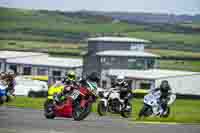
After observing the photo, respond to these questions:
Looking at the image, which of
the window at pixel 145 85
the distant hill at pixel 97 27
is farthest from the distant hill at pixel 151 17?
the window at pixel 145 85

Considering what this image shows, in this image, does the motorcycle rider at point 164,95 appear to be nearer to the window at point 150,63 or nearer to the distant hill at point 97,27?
the distant hill at point 97,27

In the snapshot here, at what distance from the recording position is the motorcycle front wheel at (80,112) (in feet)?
46.0

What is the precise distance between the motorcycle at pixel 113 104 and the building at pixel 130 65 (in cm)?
984

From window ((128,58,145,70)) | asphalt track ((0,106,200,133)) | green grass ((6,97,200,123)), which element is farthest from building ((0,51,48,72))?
asphalt track ((0,106,200,133))

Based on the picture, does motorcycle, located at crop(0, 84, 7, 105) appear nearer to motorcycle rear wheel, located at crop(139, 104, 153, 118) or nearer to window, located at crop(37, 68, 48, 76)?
motorcycle rear wheel, located at crop(139, 104, 153, 118)

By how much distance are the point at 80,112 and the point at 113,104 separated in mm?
2086

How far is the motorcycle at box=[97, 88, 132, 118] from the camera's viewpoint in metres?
16.0

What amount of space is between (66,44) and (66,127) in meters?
22.2

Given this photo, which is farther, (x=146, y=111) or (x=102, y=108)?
(x=102, y=108)

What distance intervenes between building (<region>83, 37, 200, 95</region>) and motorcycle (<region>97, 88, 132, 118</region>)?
9840 millimetres

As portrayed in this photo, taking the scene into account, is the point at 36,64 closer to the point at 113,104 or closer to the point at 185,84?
the point at 185,84

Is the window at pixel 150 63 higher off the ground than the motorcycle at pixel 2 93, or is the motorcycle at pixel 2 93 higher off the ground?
the window at pixel 150 63

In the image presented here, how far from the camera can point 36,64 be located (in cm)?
3181

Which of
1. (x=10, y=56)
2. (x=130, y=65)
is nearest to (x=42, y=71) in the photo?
(x=10, y=56)
